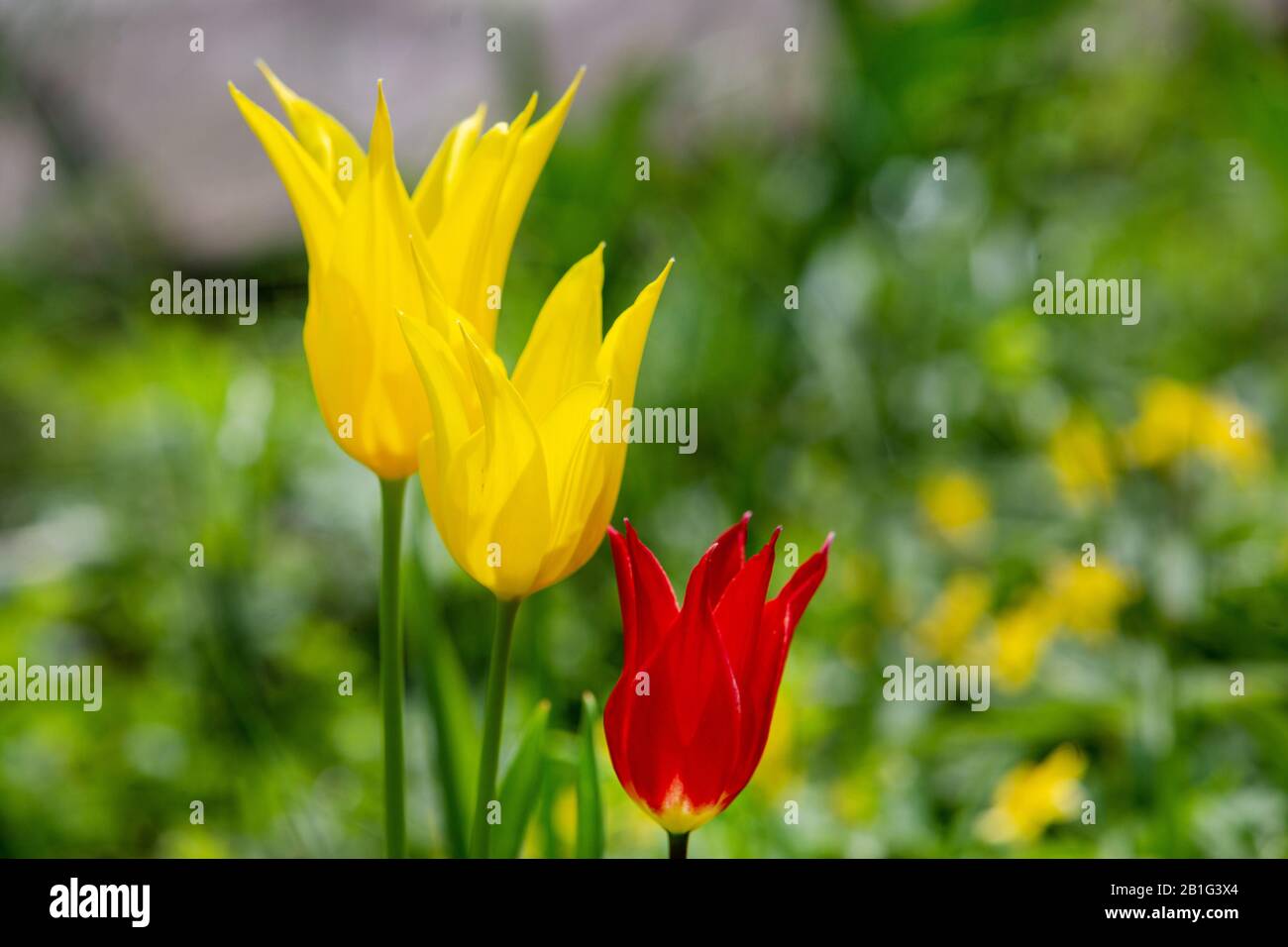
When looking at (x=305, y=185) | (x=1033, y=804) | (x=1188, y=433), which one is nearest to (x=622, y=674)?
Result: (x=305, y=185)

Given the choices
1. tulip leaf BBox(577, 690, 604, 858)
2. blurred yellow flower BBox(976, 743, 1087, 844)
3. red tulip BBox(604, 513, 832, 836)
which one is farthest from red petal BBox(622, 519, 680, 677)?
blurred yellow flower BBox(976, 743, 1087, 844)

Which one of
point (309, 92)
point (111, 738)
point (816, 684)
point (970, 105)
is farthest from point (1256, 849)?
point (309, 92)

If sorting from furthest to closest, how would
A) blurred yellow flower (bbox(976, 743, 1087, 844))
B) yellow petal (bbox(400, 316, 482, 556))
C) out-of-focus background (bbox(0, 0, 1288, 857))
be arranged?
1. out-of-focus background (bbox(0, 0, 1288, 857))
2. blurred yellow flower (bbox(976, 743, 1087, 844))
3. yellow petal (bbox(400, 316, 482, 556))

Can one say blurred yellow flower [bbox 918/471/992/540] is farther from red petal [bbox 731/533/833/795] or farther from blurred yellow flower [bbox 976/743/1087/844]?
red petal [bbox 731/533/833/795]

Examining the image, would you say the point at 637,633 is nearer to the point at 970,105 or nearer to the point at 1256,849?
the point at 1256,849

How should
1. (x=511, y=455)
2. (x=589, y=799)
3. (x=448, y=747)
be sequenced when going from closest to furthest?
(x=511, y=455) → (x=589, y=799) → (x=448, y=747)

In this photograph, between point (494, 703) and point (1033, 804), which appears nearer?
point (494, 703)

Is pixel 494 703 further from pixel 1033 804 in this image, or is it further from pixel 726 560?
pixel 1033 804
